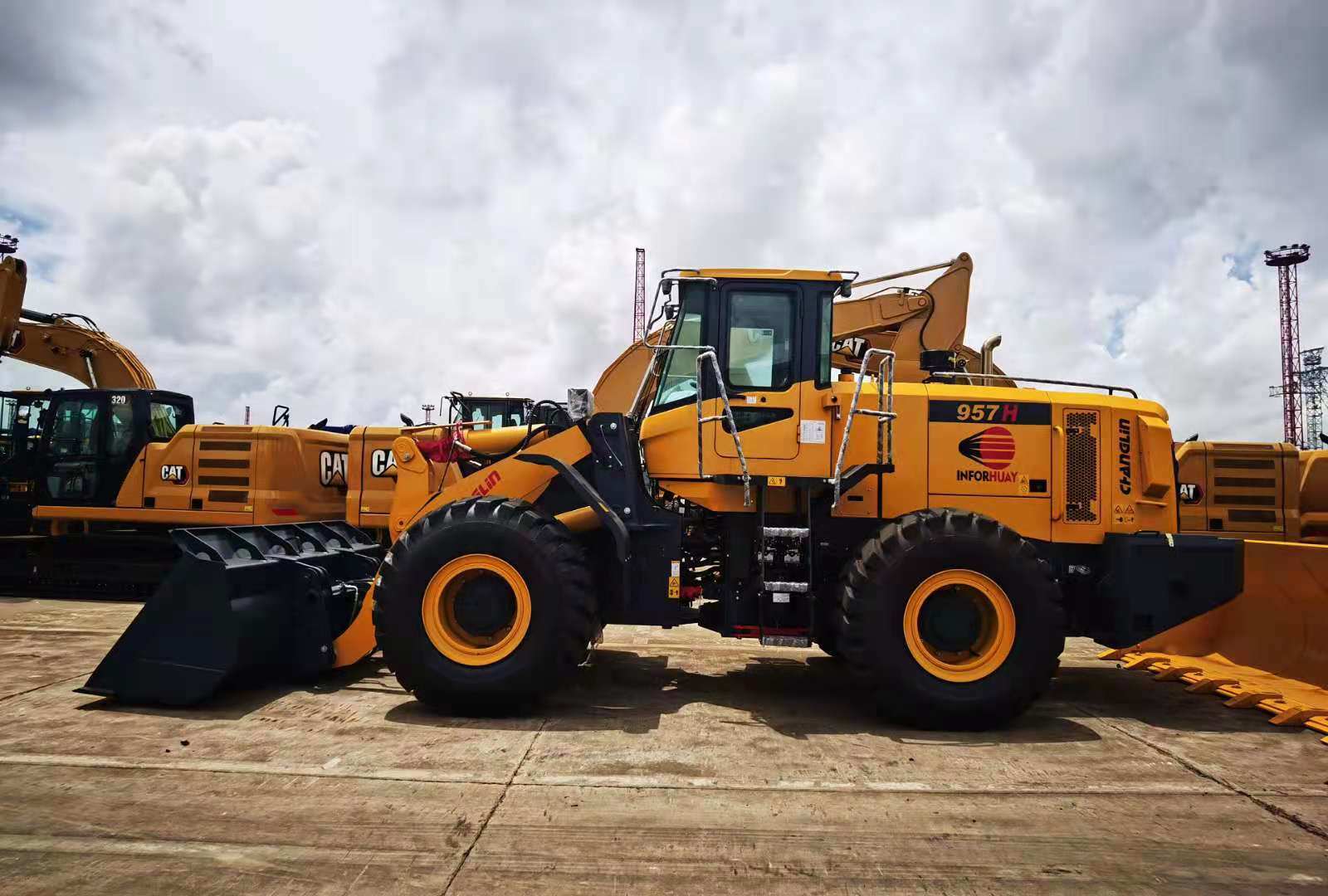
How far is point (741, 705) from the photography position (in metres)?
5.76

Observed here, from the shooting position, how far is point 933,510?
5.41 metres

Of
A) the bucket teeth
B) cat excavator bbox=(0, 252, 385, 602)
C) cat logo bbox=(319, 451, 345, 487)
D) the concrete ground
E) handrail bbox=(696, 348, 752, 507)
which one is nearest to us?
the concrete ground

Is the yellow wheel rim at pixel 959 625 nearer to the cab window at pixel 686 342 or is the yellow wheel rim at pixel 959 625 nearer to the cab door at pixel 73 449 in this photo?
the cab window at pixel 686 342

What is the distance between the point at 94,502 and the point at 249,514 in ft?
7.29

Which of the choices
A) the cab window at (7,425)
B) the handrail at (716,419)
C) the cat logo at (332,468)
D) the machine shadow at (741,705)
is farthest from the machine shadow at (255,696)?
the cab window at (7,425)

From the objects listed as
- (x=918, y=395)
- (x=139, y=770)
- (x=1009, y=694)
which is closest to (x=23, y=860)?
(x=139, y=770)

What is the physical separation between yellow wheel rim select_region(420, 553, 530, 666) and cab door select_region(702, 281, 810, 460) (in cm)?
176

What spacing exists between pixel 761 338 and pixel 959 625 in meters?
2.44

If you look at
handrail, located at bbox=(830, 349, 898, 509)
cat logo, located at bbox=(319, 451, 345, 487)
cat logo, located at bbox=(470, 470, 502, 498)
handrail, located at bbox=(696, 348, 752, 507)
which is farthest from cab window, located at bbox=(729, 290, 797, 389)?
cat logo, located at bbox=(319, 451, 345, 487)

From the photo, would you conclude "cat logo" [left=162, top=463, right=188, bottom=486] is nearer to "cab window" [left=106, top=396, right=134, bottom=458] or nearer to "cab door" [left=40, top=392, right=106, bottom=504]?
"cab window" [left=106, top=396, right=134, bottom=458]

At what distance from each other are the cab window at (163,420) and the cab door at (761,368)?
9.81 metres

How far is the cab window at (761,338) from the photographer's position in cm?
582

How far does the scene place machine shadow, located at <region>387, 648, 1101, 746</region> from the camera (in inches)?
203

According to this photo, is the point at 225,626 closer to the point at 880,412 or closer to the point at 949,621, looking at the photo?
the point at 880,412
